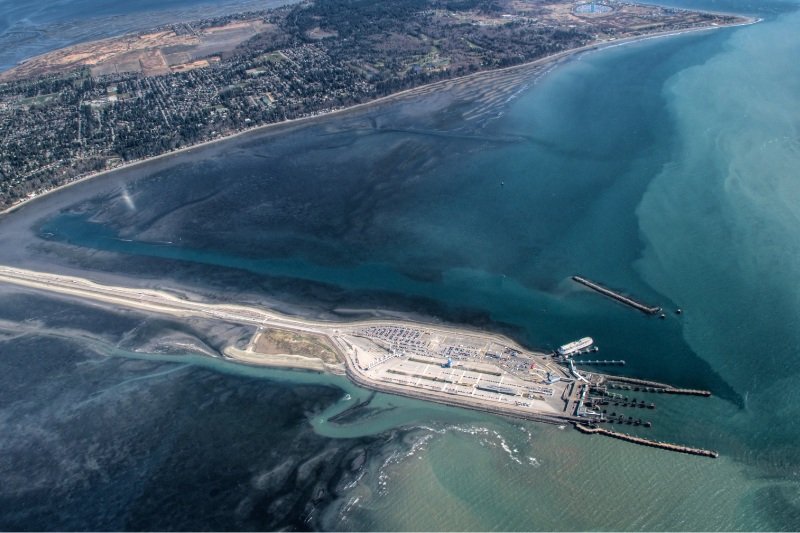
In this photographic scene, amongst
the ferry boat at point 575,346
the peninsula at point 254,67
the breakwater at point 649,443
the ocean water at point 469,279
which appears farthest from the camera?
the peninsula at point 254,67

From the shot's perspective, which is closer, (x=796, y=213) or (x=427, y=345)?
(x=427, y=345)

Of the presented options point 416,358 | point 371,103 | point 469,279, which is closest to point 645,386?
point 416,358

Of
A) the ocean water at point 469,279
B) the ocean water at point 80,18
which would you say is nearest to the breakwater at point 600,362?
the ocean water at point 469,279

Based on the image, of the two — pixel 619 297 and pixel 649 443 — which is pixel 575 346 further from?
pixel 649 443

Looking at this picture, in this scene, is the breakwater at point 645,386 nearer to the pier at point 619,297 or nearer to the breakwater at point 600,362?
the breakwater at point 600,362

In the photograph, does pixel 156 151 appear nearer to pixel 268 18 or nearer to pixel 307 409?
pixel 307 409

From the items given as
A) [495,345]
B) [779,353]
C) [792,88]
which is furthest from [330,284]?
[792,88]
